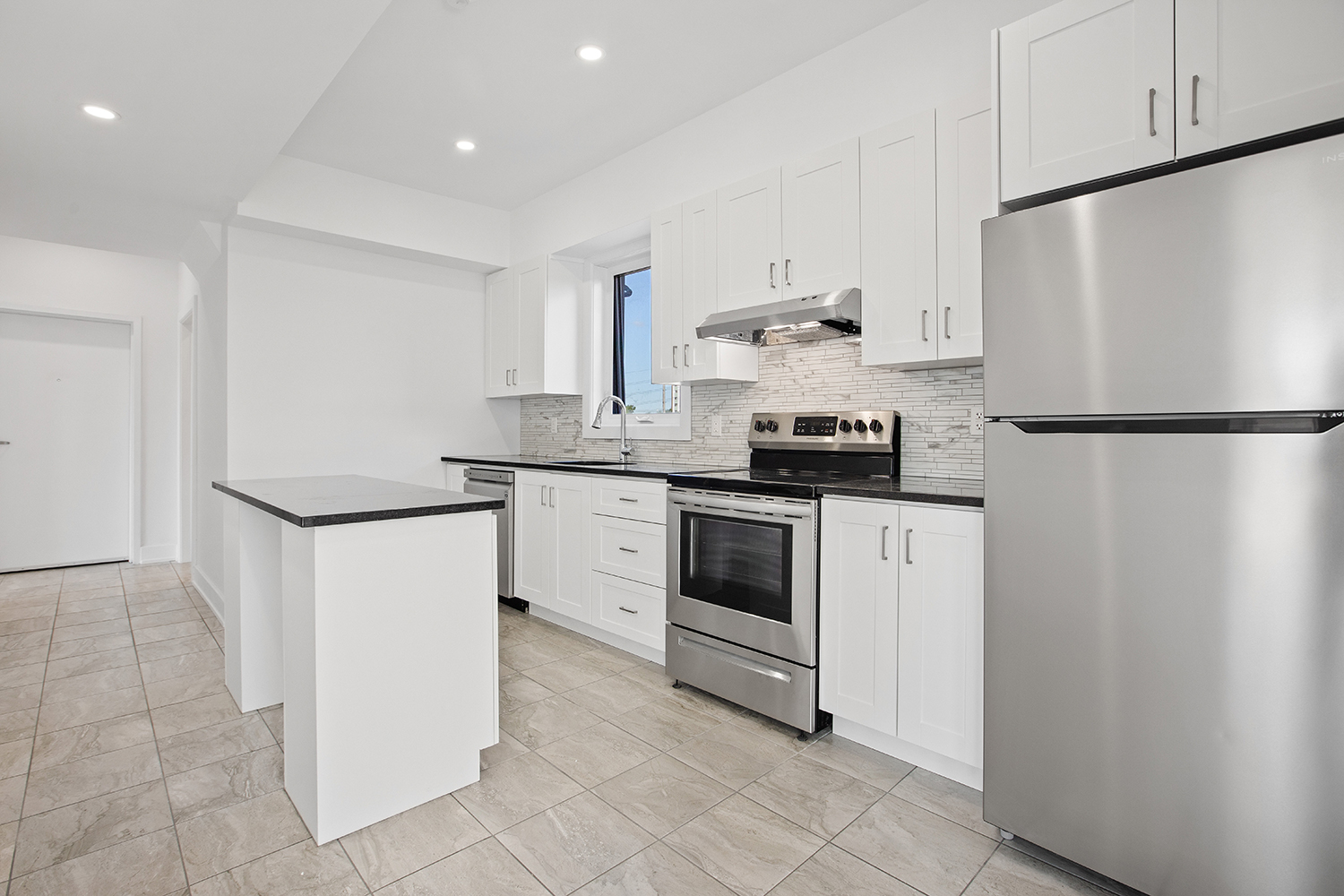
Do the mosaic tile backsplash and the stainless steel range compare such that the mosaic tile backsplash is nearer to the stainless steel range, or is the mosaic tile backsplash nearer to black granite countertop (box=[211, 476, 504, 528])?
the stainless steel range

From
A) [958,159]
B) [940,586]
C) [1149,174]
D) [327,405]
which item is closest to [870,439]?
[940,586]

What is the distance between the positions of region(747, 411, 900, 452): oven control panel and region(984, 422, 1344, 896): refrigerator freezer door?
0.96 meters

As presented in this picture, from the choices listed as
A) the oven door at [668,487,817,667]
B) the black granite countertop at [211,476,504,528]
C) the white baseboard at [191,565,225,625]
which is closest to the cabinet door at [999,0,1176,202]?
the oven door at [668,487,817,667]

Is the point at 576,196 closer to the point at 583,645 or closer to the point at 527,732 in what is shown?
the point at 583,645

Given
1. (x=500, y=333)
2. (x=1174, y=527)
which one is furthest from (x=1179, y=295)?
(x=500, y=333)

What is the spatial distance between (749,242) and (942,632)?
6.06ft

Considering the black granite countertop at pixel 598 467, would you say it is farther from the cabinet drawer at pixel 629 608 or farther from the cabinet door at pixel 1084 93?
the cabinet door at pixel 1084 93

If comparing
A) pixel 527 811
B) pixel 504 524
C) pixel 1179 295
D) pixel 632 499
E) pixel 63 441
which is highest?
pixel 1179 295

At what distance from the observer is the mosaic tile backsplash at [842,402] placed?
254 centimetres

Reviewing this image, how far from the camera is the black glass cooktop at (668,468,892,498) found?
2.36 m

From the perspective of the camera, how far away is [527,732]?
2.40 metres

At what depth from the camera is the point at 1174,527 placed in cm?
144

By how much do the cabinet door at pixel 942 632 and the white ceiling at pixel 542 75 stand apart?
2.01 metres

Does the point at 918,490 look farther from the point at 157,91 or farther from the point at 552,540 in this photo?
the point at 157,91
